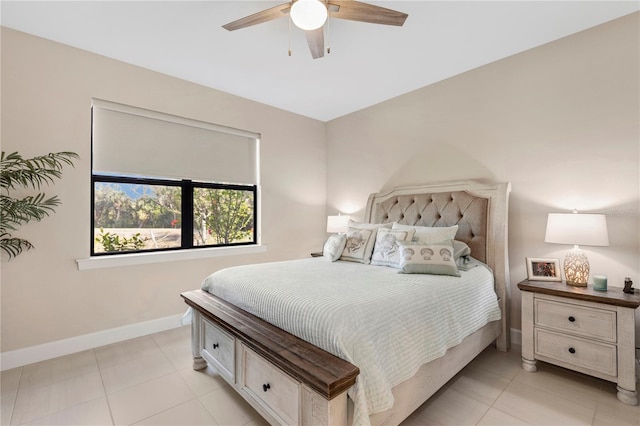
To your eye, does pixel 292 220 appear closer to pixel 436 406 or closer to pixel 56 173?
pixel 56 173

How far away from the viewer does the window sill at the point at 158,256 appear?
2.70 metres

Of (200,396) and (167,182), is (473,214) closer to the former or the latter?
(200,396)

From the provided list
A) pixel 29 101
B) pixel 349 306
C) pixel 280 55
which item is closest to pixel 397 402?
pixel 349 306

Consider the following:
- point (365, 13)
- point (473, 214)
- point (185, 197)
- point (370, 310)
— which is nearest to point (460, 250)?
point (473, 214)

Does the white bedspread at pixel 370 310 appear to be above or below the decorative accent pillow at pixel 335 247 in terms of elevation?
below

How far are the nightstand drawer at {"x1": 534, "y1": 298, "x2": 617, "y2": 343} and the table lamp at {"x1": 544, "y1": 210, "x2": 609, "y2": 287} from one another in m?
0.23

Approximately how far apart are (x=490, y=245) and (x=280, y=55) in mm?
2621

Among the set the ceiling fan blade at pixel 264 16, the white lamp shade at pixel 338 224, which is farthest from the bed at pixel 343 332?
the ceiling fan blade at pixel 264 16

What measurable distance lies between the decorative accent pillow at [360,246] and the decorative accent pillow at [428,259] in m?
0.46

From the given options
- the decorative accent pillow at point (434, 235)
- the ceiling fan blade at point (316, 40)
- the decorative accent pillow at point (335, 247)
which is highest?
the ceiling fan blade at point (316, 40)

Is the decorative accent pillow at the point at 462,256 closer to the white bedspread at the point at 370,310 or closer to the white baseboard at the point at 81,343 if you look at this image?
the white bedspread at the point at 370,310

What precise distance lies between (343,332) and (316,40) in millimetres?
1860

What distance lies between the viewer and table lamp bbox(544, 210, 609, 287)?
2059mm

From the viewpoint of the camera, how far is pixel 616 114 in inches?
88.7
